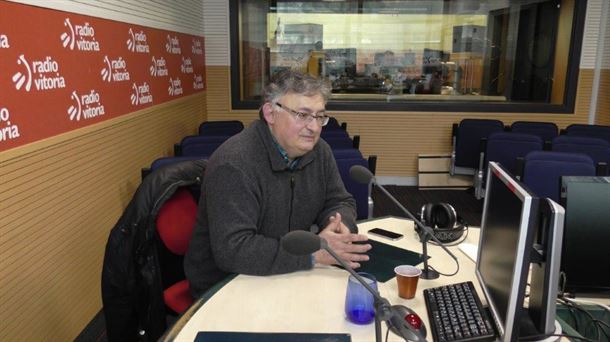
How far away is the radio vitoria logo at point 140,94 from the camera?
140 inches

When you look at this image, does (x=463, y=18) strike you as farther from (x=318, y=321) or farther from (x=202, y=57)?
(x=318, y=321)

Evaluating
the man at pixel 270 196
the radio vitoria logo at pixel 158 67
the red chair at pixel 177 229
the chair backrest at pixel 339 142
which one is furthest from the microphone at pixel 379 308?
the radio vitoria logo at pixel 158 67

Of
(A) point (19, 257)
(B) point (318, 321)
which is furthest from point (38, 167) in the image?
(B) point (318, 321)

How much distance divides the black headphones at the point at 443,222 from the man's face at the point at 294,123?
0.69 metres

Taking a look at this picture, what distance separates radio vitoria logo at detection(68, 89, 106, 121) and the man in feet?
3.88

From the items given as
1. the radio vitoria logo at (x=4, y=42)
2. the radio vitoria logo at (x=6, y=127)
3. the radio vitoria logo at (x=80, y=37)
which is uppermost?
the radio vitoria logo at (x=80, y=37)

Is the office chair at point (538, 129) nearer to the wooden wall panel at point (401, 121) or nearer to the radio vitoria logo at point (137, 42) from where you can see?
the wooden wall panel at point (401, 121)

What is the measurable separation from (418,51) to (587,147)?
2771mm

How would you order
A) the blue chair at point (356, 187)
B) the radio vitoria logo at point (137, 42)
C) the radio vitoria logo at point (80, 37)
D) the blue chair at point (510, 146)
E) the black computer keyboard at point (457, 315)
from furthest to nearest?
1. the blue chair at point (510, 146)
2. the radio vitoria logo at point (137, 42)
3. the blue chair at point (356, 187)
4. the radio vitoria logo at point (80, 37)
5. the black computer keyboard at point (457, 315)

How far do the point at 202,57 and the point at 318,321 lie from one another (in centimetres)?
487

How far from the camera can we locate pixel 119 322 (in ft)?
6.57

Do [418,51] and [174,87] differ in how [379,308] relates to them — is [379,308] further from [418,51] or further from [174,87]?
[418,51]

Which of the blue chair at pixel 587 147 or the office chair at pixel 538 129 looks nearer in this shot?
the blue chair at pixel 587 147

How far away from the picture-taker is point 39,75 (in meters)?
2.32
